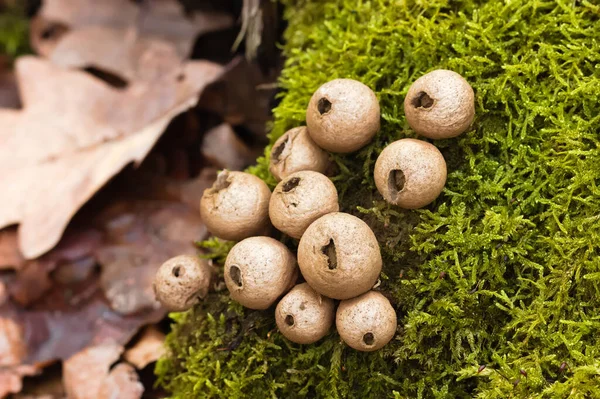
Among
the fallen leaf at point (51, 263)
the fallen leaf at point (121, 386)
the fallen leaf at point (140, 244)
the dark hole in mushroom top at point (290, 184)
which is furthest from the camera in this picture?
the fallen leaf at point (51, 263)

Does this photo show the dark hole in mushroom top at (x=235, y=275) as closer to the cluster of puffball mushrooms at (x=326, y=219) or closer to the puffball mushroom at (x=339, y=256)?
the cluster of puffball mushrooms at (x=326, y=219)

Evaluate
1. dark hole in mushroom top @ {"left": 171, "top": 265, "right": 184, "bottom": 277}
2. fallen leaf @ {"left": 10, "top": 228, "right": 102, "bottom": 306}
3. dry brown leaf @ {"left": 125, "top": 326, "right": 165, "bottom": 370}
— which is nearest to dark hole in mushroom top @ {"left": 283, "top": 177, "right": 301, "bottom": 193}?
dark hole in mushroom top @ {"left": 171, "top": 265, "right": 184, "bottom": 277}

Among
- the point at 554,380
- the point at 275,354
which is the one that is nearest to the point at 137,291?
the point at 275,354

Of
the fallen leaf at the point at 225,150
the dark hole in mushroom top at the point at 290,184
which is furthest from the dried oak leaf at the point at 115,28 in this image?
the dark hole in mushroom top at the point at 290,184

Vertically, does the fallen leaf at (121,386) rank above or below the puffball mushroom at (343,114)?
below

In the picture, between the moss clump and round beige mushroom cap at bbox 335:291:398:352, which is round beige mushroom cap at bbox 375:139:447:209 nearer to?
the moss clump

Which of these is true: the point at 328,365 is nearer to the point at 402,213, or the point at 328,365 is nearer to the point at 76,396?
the point at 402,213

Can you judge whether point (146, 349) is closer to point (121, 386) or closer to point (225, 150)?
point (121, 386)

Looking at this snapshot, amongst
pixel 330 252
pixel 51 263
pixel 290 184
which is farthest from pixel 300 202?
pixel 51 263

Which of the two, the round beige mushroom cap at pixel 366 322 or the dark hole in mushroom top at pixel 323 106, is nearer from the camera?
the round beige mushroom cap at pixel 366 322
